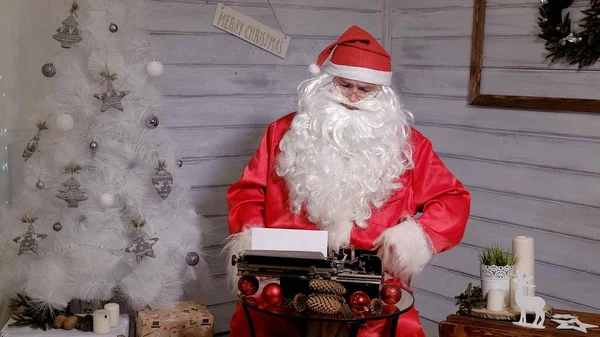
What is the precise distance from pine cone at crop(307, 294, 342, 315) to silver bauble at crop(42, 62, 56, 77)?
1320 mm

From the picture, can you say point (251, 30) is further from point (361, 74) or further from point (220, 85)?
point (361, 74)

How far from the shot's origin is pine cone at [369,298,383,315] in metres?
2.26

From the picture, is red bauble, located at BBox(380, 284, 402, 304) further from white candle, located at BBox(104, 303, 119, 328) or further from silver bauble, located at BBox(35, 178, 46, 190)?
silver bauble, located at BBox(35, 178, 46, 190)

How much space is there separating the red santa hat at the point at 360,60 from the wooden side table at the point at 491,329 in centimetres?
88

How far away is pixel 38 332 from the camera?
2932mm

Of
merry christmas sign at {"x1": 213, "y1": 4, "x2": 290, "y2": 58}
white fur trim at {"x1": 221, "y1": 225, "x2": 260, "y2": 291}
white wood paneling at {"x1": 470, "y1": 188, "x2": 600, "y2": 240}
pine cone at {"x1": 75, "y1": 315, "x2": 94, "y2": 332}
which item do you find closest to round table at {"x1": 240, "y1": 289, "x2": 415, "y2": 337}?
white fur trim at {"x1": 221, "y1": 225, "x2": 260, "y2": 291}

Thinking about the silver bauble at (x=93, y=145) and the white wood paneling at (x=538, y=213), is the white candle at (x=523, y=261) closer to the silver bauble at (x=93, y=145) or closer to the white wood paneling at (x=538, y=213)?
the white wood paneling at (x=538, y=213)

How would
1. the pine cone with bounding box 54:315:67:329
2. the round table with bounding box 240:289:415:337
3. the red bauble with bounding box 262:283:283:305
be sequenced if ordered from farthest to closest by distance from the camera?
the pine cone with bounding box 54:315:67:329
the red bauble with bounding box 262:283:283:305
the round table with bounding box 240:289:415:337

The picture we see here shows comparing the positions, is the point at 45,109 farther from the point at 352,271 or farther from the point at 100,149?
the point at 352,271

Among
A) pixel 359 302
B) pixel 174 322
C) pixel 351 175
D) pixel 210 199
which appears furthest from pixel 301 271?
pixel 210 199

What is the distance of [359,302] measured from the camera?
2258 mm

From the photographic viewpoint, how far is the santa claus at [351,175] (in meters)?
2.83

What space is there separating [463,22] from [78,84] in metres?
1.77

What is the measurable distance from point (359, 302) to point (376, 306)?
0.05m
